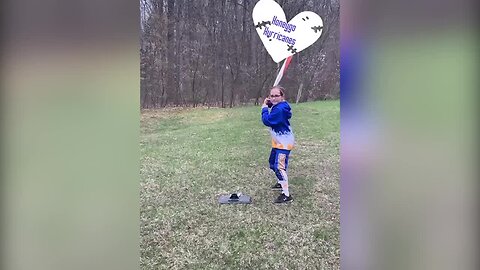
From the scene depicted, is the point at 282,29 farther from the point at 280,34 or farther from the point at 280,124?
the point at 280,124

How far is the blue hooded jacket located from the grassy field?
30 millimetres

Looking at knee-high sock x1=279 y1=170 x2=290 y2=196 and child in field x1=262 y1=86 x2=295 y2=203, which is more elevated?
child in field x1=262 y1=86 x2=295 y2=203

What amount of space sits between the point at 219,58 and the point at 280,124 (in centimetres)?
43
